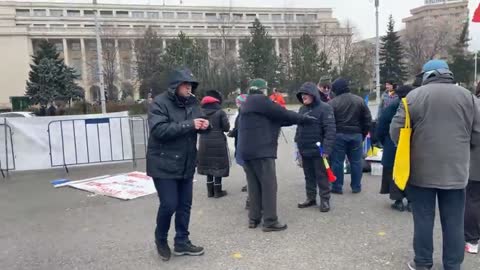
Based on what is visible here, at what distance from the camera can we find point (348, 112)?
692cm

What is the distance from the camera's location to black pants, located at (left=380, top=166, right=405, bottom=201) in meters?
5.88

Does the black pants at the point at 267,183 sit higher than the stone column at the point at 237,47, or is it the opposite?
the stone column at the point at 237,47

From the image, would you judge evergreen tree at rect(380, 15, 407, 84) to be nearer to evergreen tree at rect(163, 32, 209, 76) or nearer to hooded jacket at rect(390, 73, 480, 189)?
evergreen tree at rect(163, 32, 209, 76)

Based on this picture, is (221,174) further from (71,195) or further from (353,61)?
(353,61)

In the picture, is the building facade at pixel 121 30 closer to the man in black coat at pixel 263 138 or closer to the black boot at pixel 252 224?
the man in black coat at pixel 263 138

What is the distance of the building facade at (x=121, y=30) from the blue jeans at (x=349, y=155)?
55313mm

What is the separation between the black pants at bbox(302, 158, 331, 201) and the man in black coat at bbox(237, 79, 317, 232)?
3.27 feet

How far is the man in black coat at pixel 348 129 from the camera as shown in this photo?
22.7 feet

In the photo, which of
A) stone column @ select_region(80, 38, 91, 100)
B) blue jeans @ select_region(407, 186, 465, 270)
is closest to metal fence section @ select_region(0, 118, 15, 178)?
blue jeans @ select_region(407, 186, 465, 270)

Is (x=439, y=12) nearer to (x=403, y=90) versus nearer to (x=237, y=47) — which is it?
(x=237, y=47)

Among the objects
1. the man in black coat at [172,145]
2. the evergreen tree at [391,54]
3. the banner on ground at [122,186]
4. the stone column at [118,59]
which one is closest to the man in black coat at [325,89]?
the banner on ground at [122,186]

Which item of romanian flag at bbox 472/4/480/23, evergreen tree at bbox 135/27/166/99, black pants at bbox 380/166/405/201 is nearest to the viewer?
romanian flag at bbox 472/4/480/23

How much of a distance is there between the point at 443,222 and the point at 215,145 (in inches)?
156

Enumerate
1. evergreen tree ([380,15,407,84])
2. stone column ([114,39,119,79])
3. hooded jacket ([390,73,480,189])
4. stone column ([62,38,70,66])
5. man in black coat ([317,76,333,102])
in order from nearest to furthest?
hooded jacket ([390,73,480,189]) → man in black coat ([317,76,333,102]) → evergreen tree ([380,15,407,84]) → stone column ([114,39,119,79]) → stone column ([62,38,70,66])
